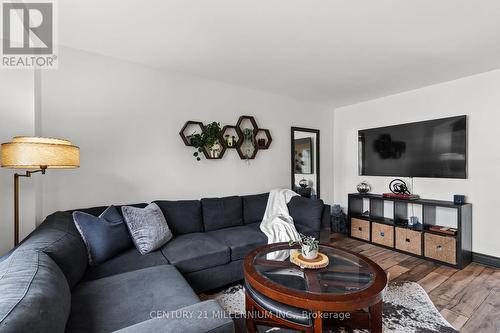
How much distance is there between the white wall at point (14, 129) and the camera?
201 centimetres

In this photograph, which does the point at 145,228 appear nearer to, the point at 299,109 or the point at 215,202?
the point at 215,202

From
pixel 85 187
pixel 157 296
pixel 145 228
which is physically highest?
pixel 85 187

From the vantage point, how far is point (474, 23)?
192 cm

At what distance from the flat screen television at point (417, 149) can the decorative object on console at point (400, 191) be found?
0.41 ft

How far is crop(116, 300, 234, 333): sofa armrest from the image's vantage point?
923 millimetres

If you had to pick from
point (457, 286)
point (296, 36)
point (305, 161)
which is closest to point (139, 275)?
point (296, 36)

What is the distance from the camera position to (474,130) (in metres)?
2.95

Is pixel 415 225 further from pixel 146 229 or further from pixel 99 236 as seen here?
pixel 99 236

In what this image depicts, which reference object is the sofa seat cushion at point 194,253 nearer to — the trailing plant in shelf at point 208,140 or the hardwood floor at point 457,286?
the trailing plant in shelf at point 208,140

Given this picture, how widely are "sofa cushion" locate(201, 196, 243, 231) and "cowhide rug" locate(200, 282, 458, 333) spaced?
742 millimetres

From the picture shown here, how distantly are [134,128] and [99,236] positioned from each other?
125cm

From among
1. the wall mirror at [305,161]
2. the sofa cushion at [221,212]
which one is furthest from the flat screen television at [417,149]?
the sofa cushion at [221,212]

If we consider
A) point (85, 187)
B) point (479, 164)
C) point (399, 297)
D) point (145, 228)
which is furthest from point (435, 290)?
point (85, 187)

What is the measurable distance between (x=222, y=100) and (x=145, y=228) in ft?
6.32
